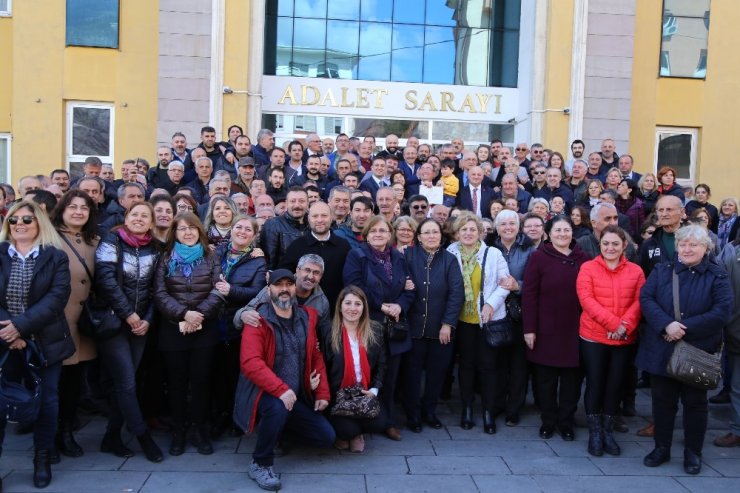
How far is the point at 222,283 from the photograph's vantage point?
5.52 meters

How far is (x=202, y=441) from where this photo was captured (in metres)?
5.63

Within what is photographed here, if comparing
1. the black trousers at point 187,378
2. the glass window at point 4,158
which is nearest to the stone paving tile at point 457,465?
the black trousers at point 187,378

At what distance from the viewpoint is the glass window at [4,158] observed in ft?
48.2

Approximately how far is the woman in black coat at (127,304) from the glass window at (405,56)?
12.0 meters

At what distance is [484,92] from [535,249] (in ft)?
35.0

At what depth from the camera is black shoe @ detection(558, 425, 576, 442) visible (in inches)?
241

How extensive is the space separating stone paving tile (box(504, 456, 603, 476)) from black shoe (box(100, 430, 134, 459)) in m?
3.06

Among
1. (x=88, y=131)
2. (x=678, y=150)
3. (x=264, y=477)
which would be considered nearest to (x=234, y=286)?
(x=264, y=477)

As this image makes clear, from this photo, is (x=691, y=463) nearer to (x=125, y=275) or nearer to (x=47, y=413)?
(x=125, y=275)

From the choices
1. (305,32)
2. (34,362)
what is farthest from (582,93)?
(34,362)

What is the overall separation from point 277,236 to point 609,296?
3.03 meters

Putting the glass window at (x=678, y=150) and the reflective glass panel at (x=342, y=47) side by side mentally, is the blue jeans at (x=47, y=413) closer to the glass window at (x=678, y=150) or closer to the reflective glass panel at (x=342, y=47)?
the reflective glass panel at (x=342, y=47)

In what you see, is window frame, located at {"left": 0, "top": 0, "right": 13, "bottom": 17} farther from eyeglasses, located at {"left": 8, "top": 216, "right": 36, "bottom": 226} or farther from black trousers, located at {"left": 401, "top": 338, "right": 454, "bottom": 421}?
black trousers, located at {"left": 401, "top": 338, "right": 454, "bottom": 421}

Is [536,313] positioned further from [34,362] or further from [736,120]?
[736,120]
